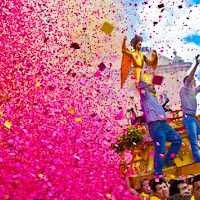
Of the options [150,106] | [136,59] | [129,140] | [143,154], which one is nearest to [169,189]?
[143,154]

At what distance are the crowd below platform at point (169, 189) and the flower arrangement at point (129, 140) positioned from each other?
49cm

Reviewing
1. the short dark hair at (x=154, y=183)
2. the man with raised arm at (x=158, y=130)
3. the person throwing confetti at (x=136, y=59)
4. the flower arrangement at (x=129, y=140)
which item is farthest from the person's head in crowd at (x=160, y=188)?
the person throwing confetti at (x=136, y=59)

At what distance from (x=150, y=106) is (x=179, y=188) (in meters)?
1.19

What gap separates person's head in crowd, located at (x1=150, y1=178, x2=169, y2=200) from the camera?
12.2 feet

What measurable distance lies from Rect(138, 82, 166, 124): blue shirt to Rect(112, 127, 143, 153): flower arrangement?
0.32 m

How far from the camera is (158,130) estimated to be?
4.11m

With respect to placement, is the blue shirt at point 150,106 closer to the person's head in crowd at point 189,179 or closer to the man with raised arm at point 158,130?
the man with raised arm at point 158,130

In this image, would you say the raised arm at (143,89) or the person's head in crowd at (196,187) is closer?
the person's head in crowd at (196,187)

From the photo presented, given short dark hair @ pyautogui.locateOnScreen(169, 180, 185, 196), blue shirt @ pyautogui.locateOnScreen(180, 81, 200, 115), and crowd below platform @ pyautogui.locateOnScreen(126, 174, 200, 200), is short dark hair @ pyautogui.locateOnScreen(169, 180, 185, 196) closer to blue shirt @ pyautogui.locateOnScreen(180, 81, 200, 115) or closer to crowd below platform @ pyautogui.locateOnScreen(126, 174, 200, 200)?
crowd below platform @ pyautogui.locateOnScreen(126, 174, 200, 200)

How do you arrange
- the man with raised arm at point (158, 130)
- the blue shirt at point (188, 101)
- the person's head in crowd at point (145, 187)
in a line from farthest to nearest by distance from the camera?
the blue shirt at point (188, 101)
the man with raised arm at point (158, 130)
the person's head in crowd at point (145, 187)

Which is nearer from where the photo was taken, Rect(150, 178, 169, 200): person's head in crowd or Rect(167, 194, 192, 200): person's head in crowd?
Rect(167, 194, 192, 200): person's head in crowd

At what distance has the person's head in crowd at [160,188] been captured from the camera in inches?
146

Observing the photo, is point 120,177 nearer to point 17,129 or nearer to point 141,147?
point 141,147

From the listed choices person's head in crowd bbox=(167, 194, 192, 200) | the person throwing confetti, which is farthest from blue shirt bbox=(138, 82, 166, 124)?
person's head in crowd bbox=(167, 194, 192, 200)
